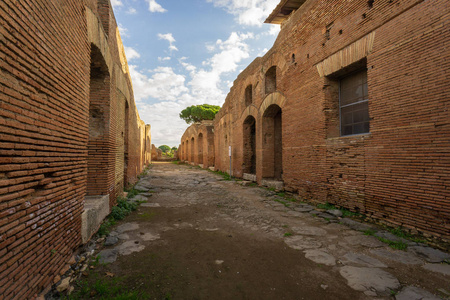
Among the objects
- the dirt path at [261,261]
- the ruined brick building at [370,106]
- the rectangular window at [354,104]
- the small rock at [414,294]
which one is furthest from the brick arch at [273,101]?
the small rock at [414,294]

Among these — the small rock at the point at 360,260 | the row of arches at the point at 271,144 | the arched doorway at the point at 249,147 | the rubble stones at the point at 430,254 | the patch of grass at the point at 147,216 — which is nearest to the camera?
the small rock at the point at 360,260

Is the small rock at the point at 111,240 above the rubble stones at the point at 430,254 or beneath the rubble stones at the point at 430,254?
above

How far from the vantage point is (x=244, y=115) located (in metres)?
11.0

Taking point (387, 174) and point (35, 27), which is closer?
point (35, 27)

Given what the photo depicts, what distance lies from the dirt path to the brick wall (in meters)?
0.90

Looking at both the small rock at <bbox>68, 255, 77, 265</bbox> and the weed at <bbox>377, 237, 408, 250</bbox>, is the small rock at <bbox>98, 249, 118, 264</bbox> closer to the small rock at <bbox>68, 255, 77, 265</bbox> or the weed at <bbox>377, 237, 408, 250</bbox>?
the small rock at <bbox>68, 255, 77, 265</bbox>

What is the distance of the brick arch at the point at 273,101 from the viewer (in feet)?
24.9

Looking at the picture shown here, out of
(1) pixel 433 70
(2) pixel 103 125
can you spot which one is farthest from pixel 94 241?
(1) pixel 433 70

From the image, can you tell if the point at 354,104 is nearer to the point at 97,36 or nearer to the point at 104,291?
the point at 97,36

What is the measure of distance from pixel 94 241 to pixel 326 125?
19.0 feet

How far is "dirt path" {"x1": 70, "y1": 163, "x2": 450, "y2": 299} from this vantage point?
2.27m

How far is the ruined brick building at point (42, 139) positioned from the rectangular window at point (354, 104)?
229 inches

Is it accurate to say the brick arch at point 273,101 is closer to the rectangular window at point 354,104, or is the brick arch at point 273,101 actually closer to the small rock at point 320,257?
the rectangular window at point 354,104

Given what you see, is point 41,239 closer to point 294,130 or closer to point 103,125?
point 103,125
